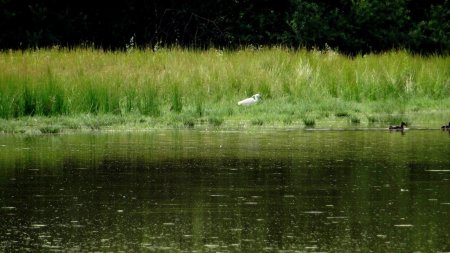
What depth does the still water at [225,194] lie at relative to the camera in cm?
802

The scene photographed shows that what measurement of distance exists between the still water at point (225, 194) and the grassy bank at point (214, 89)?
302cm

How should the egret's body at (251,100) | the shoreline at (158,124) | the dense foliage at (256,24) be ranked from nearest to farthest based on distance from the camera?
1. the shoreline at (158,124)
2. the egret's body at (251,100)
3. the dense foliage at (256,24)

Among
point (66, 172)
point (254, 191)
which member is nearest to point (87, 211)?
point (254, 191)

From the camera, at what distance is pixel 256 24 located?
1634 inches

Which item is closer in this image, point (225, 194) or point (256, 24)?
point (225, 194)

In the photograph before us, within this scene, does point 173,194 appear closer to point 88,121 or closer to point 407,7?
point 88,121

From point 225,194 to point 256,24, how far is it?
3155 cm

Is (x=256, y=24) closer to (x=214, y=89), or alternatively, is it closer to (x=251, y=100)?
(x=214, y=89)

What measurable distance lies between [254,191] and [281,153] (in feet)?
11.4

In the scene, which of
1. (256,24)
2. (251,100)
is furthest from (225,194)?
(256,24)

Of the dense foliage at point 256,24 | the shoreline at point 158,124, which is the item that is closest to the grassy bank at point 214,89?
the shoreline at point 158,124

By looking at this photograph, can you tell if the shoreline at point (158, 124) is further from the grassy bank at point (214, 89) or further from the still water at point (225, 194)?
the still water at point (225, 194)

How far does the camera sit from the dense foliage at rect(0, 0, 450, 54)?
40.3 m

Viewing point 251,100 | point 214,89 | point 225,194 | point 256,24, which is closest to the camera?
point 225,194
